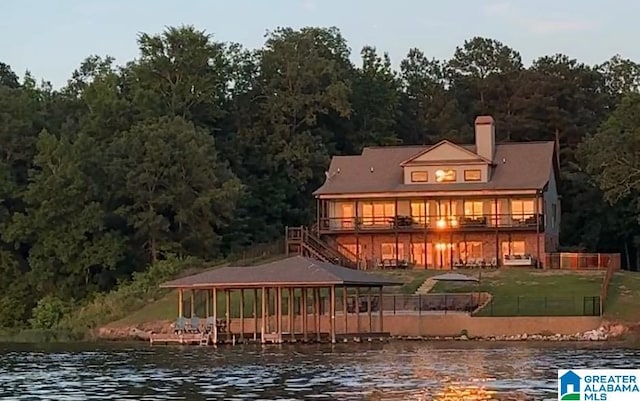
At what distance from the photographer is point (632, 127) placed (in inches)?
2776

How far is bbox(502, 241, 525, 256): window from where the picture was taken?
7012cm

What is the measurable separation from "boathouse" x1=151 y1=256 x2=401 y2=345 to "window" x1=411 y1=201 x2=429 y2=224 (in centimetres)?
1406

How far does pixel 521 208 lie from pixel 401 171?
7.67 metres

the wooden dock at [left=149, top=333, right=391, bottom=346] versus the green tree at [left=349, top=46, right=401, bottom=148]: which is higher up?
the green tree at [left=349, top=46, right=401, bottom=148]

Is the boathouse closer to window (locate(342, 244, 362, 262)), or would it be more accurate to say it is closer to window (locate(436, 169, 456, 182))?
window (locate(342, 244, 362, 262))

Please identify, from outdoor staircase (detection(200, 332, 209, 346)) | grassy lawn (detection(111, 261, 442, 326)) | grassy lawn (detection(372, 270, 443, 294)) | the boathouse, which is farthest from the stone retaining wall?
grassy lawn (detection(372, 270, 443, 294))

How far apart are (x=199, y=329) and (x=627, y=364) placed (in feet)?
70.4

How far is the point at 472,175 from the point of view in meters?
72.6

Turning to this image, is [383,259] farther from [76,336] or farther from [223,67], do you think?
[223,67]

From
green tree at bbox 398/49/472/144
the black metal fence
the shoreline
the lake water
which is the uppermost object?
green tree at bbox 398/49/472/144

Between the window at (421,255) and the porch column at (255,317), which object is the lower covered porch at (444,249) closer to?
the window at (421,255)

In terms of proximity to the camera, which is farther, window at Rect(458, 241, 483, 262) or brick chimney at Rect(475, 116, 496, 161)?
brick chimney at Rect(475, 116, 496, 161)

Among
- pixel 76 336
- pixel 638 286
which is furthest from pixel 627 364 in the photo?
pixel 76 336

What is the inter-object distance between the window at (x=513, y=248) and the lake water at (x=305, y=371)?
67.3 feet
